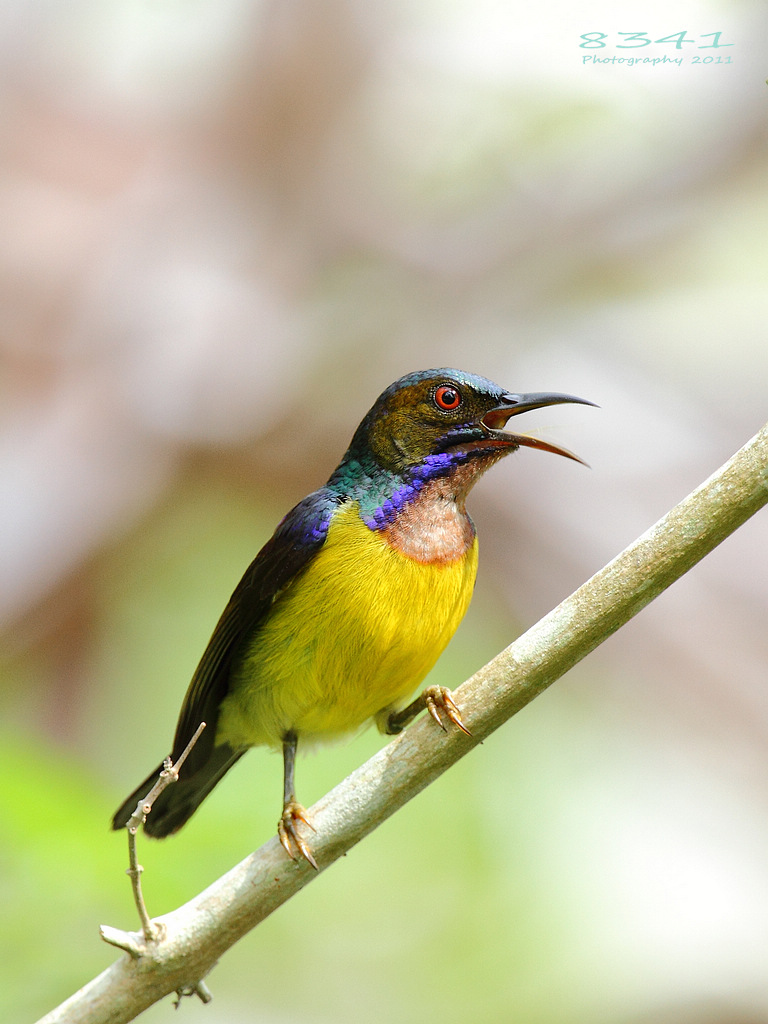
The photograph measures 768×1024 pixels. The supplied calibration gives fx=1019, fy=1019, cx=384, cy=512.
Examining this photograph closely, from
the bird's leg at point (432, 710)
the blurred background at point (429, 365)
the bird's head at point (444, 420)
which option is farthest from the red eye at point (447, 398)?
the blurred background at point (429, 365)

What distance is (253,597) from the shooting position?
10.8 feet

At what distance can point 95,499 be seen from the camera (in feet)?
19.0

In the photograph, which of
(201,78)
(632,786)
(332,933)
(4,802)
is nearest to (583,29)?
(201,78)

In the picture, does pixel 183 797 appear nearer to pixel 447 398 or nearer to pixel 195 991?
pixel 195 991

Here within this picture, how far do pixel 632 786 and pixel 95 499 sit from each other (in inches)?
145

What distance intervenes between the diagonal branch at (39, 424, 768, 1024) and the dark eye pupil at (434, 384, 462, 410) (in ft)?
3.20

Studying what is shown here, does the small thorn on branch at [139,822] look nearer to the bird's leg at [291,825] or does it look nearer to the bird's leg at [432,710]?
the bird's leg at [291,825]

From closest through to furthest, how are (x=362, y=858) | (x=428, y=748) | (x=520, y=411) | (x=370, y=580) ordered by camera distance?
1. (x=428, y=748)
2. (x=370, y=580)
3. (x=520, y=411)
4. (x=362, y=858)

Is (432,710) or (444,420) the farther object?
(444,420)

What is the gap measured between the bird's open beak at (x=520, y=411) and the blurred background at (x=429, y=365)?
8.30 feet

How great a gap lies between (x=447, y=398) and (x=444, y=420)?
7 centimetres

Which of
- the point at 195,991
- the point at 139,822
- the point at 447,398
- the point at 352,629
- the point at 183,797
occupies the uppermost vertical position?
the point at 447,398

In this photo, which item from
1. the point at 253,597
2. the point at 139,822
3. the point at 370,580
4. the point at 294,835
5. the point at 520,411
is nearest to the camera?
the point at 139,822

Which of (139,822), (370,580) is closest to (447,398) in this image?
(370,580)
